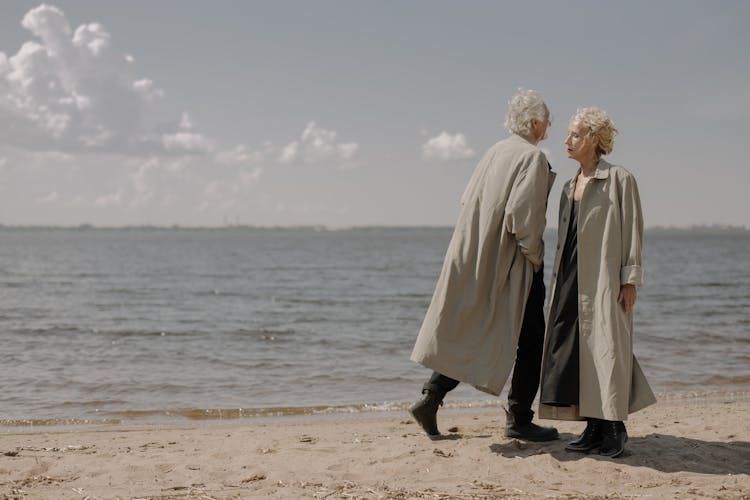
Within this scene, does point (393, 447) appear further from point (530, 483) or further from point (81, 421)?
point (81, 421)

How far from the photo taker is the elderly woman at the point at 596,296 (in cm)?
411

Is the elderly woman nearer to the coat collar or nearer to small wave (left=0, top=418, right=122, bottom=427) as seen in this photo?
the coat collar

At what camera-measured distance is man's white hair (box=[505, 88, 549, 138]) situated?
4285 millimetres

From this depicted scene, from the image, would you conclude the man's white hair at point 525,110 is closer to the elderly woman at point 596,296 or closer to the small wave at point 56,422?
the elderly woman at point 596,296

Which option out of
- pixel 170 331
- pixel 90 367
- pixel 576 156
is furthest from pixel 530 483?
pixel 170 331

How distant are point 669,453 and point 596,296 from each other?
1116 millimetres

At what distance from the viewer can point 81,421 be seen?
6.37 meters

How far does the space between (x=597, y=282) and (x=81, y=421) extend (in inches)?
179

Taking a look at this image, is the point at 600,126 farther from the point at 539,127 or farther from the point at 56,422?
the point at 56,422

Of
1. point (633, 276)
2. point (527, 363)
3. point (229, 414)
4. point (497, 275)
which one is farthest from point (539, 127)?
point (229, 414)

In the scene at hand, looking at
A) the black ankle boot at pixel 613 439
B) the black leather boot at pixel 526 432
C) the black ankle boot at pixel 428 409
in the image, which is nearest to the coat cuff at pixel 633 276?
the black ankle boot at pixel 613 439

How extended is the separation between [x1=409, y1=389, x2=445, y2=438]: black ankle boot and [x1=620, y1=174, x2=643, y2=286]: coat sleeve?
4.37 ft

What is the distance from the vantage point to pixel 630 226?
4129mm

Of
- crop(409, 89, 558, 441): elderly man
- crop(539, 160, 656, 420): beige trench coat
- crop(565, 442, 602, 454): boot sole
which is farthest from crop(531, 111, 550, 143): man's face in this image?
crop(565, 442, 602, 454): boot sole
